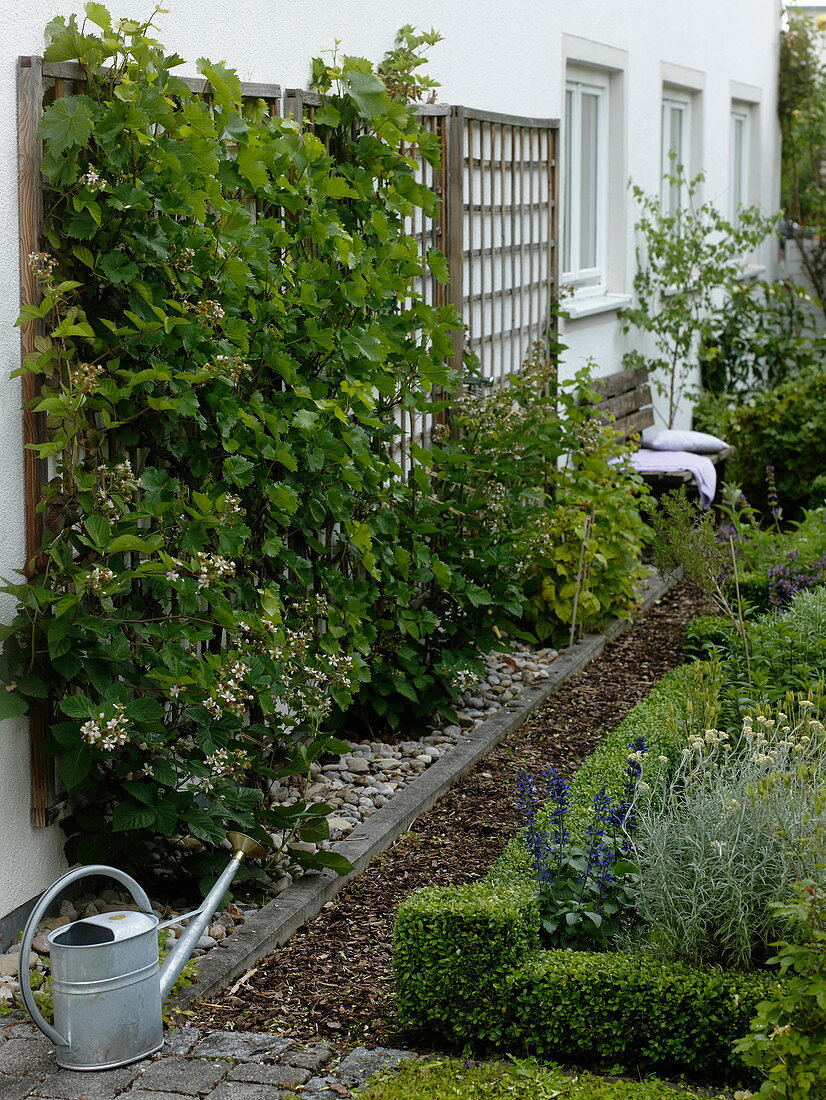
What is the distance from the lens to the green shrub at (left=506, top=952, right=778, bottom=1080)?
10.00 ft

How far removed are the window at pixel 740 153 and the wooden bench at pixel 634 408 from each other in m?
4.75

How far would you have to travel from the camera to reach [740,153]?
1442cm

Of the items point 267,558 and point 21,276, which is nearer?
point 21,276

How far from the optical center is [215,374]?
3686mm

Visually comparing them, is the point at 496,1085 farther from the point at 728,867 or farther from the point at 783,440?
the point at 783,440

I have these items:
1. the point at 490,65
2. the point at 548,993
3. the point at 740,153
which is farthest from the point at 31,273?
the point at 740,153

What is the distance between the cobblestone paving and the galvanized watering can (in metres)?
0.05

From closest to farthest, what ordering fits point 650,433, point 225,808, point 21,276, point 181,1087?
point 181,1087, point 21,276, point 225,808, point 650,433

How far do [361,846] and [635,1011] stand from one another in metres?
1.39

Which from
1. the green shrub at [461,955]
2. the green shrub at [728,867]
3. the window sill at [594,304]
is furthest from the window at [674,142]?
the green shrub at [461,955]

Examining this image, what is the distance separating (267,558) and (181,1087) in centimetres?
184

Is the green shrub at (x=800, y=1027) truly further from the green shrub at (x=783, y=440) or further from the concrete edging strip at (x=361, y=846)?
the green shrub at (x=783, y=440)

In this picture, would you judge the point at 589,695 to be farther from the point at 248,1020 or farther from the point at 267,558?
the point at 248,1020

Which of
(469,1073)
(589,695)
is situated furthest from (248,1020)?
(589,695)
